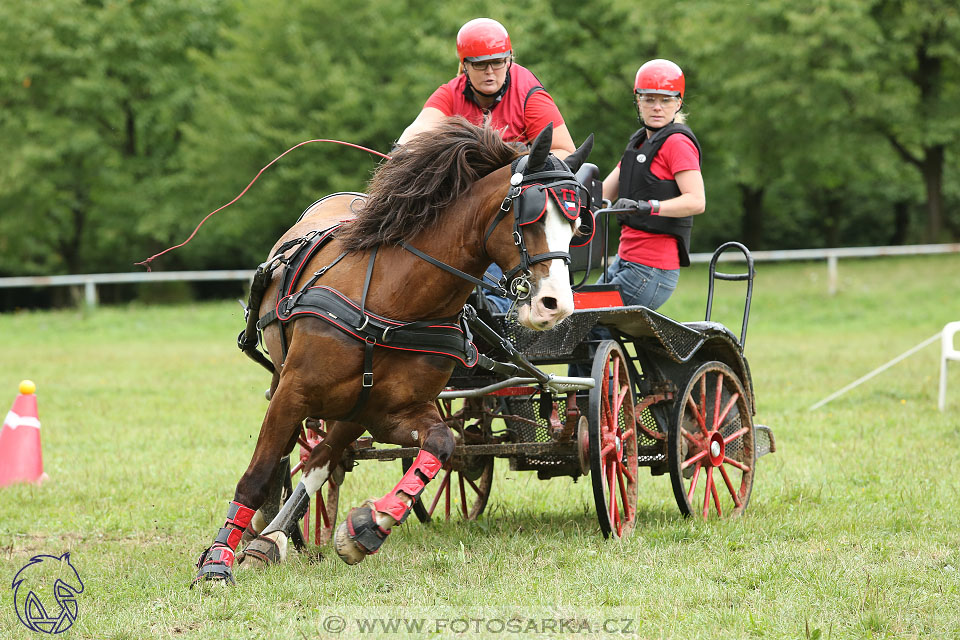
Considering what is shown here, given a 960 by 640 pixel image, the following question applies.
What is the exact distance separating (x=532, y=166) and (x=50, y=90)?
30633 millimetres

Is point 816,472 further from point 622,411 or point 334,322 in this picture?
point 334,322

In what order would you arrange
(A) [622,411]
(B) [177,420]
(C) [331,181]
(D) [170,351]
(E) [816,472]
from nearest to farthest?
(A) [622,411] → (E) [816,472] → (B) [177,420] → (D) [170,351] → (C) [331,181]

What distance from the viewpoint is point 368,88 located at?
2948 cm

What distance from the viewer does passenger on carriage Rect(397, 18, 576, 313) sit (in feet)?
17.1

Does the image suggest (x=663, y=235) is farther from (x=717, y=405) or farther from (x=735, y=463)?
(x=735, y=463)

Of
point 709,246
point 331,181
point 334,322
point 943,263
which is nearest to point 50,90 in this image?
point 331,181

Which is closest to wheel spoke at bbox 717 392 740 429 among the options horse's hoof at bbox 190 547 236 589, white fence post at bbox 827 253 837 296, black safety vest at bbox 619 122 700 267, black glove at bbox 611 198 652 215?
black safety vest at bbox 619 122 700 267

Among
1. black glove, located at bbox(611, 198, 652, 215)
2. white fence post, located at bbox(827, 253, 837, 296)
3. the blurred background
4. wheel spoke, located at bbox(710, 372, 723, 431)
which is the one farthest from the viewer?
the blurred background

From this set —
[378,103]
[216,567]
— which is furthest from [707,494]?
[378,103]

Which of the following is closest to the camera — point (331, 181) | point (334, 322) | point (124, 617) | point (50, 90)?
point (124, 617)

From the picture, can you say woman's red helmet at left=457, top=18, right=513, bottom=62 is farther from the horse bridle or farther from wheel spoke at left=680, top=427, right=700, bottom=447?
wheel spoke at left=680, top=427, right=700, bottom=447

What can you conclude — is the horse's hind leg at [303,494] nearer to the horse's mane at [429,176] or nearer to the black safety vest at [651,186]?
the horse's mane at [429,176]

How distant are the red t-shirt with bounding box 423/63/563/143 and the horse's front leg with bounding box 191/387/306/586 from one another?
5.88 feet

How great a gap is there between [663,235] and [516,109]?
1087mm
